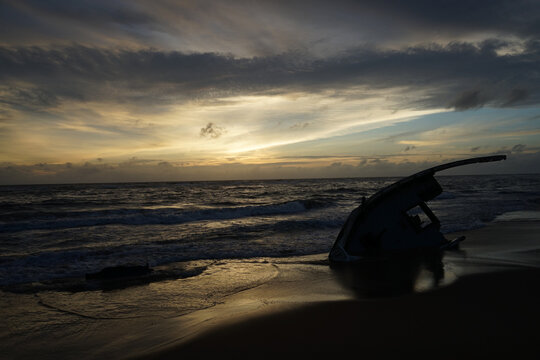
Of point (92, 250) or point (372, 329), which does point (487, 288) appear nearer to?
point (372, 329)

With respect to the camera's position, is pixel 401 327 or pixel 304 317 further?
pixel 304 317

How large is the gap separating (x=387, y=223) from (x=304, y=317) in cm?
494

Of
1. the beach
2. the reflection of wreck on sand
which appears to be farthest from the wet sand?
the reflection of wreck on sand

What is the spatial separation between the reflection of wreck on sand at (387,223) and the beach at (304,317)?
1.04 metres

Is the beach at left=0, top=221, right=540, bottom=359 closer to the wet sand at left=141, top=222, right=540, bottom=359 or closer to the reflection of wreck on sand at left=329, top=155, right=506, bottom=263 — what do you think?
the wet sand at left=141, top=222, right=540, bottom=359

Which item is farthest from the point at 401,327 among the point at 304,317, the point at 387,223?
the point at 387,223

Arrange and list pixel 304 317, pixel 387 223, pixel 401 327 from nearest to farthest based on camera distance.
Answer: pixel 401 327 < pixel 304 317 < pixel 387 223

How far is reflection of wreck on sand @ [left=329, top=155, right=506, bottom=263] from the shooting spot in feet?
28.9

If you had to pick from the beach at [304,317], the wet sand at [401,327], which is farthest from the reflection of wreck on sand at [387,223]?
the wet sand at [401,327]

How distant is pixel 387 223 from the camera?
9.03 m

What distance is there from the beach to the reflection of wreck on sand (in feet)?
3.42

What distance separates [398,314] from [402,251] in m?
4.58

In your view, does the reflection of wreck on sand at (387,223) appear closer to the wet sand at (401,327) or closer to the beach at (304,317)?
the beach at (304,317)

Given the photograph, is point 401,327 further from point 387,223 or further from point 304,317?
point 387,223
